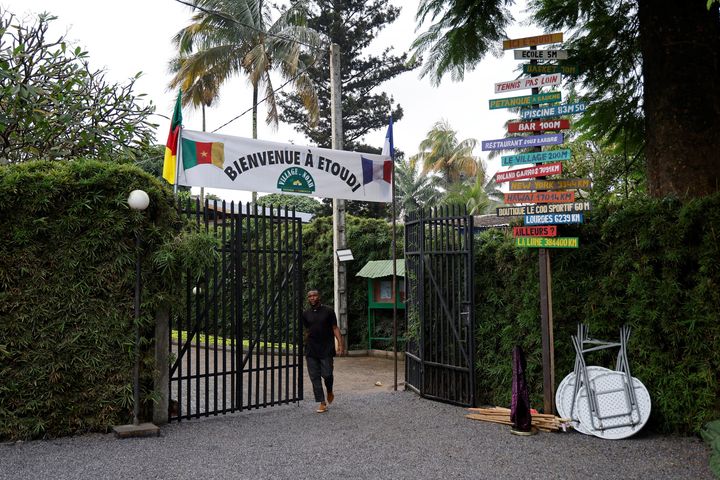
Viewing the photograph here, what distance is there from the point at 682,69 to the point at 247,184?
5.77 m

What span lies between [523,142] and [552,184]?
2.04 feet

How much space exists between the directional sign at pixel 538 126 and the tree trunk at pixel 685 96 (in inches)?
52.9

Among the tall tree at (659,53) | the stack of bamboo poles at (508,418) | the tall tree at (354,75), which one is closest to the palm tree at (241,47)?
the tall tree at (354,75)

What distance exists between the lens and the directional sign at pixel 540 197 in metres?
7.46

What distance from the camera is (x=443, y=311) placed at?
8.96 metres

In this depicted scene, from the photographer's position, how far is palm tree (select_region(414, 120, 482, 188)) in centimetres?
4094

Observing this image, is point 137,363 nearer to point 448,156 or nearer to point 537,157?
point 537,157

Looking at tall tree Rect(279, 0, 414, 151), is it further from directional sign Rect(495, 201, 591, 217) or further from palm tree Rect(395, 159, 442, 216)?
directional sign Rect(495, 201, 591, 217)

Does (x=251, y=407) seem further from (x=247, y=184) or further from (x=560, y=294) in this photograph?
(x=560, y=294)

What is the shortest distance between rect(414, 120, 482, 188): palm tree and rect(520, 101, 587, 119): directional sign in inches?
1316

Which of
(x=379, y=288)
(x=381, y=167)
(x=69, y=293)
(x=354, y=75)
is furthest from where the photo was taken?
(x=354, y=75)

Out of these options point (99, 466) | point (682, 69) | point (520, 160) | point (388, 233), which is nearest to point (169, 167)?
point (99, 466)

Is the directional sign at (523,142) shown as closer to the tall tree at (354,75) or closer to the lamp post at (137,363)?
the lamp post at (137,363)

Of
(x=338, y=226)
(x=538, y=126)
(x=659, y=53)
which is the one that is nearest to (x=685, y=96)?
(x=659, y=53)
